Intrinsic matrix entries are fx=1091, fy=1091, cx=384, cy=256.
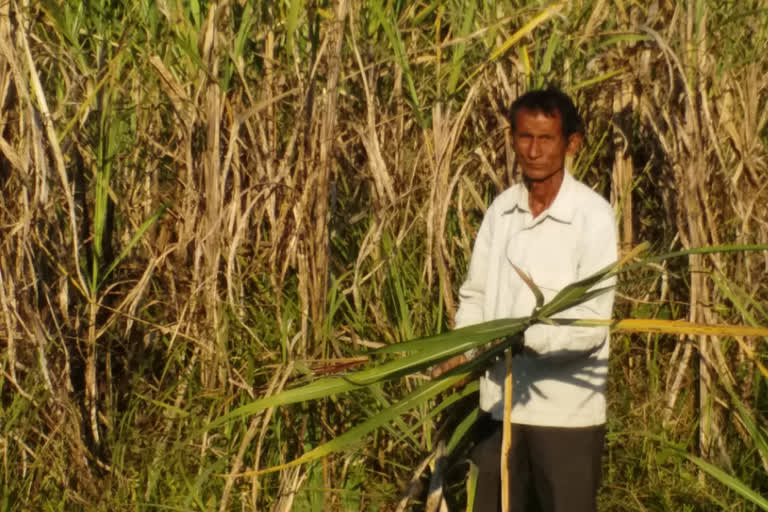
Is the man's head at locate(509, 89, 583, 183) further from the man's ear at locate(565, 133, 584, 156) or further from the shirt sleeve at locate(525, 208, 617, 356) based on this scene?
the shirt sleeve at locate(525, 208, 617, 356)

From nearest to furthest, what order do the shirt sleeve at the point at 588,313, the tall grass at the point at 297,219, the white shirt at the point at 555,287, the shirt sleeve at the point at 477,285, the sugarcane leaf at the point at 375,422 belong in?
the sugarcane leaf at the point at 375,422 < the shirt sleeve at the point at 588,313 < the white shirt at the point at 555,287 < the shirt sleeve at the point at 477,285 < the tall grass at the point at 297,219

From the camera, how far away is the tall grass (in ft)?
10.4

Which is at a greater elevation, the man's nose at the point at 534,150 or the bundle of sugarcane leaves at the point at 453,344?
the man's nose at the point at 534,150

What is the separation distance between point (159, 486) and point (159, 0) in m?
1.44

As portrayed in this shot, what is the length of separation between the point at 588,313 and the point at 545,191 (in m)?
0.36

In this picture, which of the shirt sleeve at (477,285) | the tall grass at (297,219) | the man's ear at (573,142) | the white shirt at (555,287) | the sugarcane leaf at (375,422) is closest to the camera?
the sugarcane leaf at (375,422)

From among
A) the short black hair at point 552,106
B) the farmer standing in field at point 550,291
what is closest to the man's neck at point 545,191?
the farmer standing in field at point 550,291

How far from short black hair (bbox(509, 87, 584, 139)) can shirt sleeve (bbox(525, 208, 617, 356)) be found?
0.83 feet

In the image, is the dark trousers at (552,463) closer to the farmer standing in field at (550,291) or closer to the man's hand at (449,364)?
the farmer standing in field at (550,291)

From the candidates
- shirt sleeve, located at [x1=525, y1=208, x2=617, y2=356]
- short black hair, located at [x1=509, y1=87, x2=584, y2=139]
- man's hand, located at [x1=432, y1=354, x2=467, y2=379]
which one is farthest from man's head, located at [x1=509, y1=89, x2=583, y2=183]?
man's hand, located at [x1=432, y1=354, x2=467, y2=379]

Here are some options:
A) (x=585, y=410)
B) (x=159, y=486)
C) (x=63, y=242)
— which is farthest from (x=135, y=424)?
(x=585, y=410)

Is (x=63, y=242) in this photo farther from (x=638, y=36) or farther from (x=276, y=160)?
(x=638, y=36)

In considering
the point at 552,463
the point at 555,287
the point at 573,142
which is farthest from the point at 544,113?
the point at 552,463

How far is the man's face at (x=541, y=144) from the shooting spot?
2.66 m
